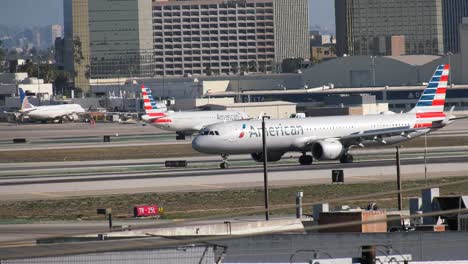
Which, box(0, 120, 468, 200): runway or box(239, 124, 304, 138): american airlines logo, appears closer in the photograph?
box(0, 120, 468, 200): runway

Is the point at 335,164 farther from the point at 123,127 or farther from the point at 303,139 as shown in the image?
the point at 123,127

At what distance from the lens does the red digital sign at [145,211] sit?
6606 centimetres

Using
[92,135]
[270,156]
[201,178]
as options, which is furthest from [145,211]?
[92,135]

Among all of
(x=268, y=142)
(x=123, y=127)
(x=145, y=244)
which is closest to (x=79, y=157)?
(x=268, y=142)

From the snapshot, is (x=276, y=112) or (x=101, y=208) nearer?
(x=101, y=208)

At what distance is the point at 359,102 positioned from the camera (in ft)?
621

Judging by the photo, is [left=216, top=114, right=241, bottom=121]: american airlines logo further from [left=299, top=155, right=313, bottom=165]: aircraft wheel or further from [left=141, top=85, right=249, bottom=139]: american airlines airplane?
Result: [left=299, top=155, right=313, bottom=165]: aircraft wheel

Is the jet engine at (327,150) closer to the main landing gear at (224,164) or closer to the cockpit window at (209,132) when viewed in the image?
the main landing gear at (224,164)

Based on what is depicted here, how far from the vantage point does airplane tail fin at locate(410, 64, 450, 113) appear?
351 feet

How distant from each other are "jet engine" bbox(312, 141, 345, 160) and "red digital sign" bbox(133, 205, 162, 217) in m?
30.3

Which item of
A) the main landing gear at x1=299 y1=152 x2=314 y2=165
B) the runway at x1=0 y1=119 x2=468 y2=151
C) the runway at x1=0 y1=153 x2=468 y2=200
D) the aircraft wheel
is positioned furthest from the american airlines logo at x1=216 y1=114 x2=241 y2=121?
the aircraft wheel

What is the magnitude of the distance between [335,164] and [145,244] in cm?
6187

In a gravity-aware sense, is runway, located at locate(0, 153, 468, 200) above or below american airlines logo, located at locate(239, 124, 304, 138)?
below

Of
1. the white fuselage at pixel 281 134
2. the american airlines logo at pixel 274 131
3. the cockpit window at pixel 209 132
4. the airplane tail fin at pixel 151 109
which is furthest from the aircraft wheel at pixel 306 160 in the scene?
the airplane tail fin at pixel 151 109
